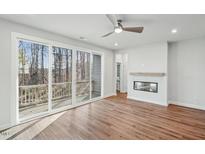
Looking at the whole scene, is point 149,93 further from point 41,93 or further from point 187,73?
point 41,93

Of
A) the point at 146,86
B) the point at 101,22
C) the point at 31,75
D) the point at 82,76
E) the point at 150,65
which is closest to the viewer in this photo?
the point at 101,22

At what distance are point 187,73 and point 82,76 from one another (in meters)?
4.06

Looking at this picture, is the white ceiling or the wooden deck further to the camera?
the white ceiling

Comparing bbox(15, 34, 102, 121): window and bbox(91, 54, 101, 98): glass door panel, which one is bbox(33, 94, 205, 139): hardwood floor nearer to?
bbox(15, 34, 102, 121): window

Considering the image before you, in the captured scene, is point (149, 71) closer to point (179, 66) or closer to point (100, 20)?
point (179, 66)

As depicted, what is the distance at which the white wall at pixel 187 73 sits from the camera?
4.25m

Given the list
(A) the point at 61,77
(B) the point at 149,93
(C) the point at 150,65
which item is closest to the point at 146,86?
(B) the point at 149,93

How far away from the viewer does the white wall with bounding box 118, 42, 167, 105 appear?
479 centimetres

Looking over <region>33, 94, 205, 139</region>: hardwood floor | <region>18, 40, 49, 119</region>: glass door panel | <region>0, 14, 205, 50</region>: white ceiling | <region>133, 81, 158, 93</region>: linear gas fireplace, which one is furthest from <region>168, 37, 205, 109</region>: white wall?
<region>18, 40, 49, 119</region>: glass door panel

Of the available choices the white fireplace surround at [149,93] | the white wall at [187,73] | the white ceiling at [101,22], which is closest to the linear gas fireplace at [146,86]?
the white fireplace surround at [149,93]

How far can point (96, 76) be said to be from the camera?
227 inches

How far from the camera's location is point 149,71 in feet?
17.2

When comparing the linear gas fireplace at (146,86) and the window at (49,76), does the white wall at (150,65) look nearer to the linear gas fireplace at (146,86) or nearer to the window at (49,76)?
the linear gas fireplace at (146,86)
